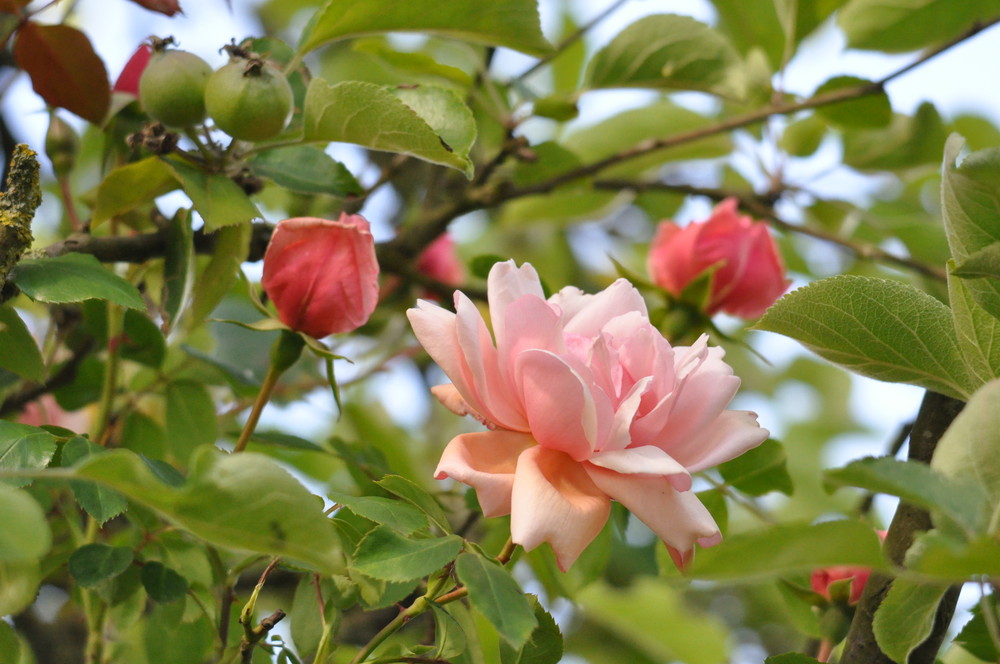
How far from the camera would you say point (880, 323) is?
508 mm

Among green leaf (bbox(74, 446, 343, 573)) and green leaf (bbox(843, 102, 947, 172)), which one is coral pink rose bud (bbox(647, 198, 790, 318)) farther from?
green leaf (bbox(74, 446, 343, 573))

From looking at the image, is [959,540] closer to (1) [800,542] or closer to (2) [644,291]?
(1) [800,542]

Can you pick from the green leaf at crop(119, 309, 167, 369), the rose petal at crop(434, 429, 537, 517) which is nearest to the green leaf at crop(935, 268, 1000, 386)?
the rose petal at crop(434, 429, 537, 517)

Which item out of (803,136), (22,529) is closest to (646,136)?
(803,136)

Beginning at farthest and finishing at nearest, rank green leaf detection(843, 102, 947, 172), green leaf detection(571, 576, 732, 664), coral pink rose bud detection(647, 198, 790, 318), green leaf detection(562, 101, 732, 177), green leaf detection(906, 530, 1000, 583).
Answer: green leaf detection(571, 576, 732, 664) → green leaf detection(562, 101, 732, 177) → green leaf detection(843, 102, 947, 172) → coral pink rose bud detection(647, 198, 790, 318) → green leaf detection(906, 530, 1000, 583)

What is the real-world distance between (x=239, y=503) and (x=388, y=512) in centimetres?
11

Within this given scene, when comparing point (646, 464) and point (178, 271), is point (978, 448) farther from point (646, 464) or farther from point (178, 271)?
point (178, 271)

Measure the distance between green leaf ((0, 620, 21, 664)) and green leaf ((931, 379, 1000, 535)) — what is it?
0.52 m

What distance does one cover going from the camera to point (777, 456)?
732mm

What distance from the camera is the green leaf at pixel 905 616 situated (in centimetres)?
47

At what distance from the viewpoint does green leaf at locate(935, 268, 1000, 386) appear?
1.59 ft

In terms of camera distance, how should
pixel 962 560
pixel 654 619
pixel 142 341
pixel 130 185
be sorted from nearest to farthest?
pixel 962 560, pixel 130 185, pixel 142 341, pixel 654 619

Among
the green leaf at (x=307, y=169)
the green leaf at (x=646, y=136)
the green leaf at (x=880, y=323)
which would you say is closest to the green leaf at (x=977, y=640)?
the green leaf at (x=880, y=323)

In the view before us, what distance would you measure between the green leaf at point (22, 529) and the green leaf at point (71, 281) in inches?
8.6
